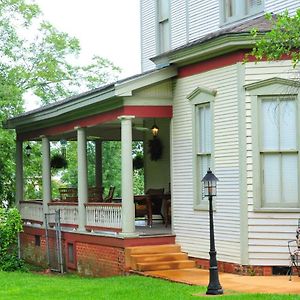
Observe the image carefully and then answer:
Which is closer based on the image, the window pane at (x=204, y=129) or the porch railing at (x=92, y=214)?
the window pane at (x=204, y=129)

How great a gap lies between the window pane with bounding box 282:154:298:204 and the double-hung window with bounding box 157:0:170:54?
7.49m

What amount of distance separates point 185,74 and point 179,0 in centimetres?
390

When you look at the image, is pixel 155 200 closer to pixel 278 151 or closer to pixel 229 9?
pixel 229 9

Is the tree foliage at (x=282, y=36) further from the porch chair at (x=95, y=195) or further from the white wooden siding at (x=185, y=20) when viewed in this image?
the porch chair at (x=95, y=195)

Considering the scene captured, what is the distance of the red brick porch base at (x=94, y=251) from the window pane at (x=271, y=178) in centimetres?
332

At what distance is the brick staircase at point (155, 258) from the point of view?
18.4 meters

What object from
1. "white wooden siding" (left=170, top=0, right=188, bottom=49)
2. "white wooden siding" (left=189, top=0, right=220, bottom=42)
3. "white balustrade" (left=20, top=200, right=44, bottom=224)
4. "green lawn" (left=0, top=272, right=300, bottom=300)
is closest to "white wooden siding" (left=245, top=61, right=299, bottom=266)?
"green lawn" (left=0, top=272, right=300, bottom=300)

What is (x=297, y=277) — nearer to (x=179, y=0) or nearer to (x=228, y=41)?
(x=228, y=41)

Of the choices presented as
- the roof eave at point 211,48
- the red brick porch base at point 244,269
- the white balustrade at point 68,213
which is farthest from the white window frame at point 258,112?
the white balustrade at point 68,213

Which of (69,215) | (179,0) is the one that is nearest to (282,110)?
(179,0)

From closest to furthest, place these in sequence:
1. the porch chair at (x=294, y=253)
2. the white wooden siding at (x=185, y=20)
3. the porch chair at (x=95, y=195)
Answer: the porch chair at (x=294, y=253)
the white wooden siding at (x=185, y=20)
the porch chair at (x=95, y=195)

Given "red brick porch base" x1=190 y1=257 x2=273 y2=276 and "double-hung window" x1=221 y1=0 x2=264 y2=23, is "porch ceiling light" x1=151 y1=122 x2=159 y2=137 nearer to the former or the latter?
"double-hung window" x1=221 y1=0 x2=264 y2=23

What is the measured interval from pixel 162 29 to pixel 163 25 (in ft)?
0.42

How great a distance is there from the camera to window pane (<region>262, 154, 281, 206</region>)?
673 inches
